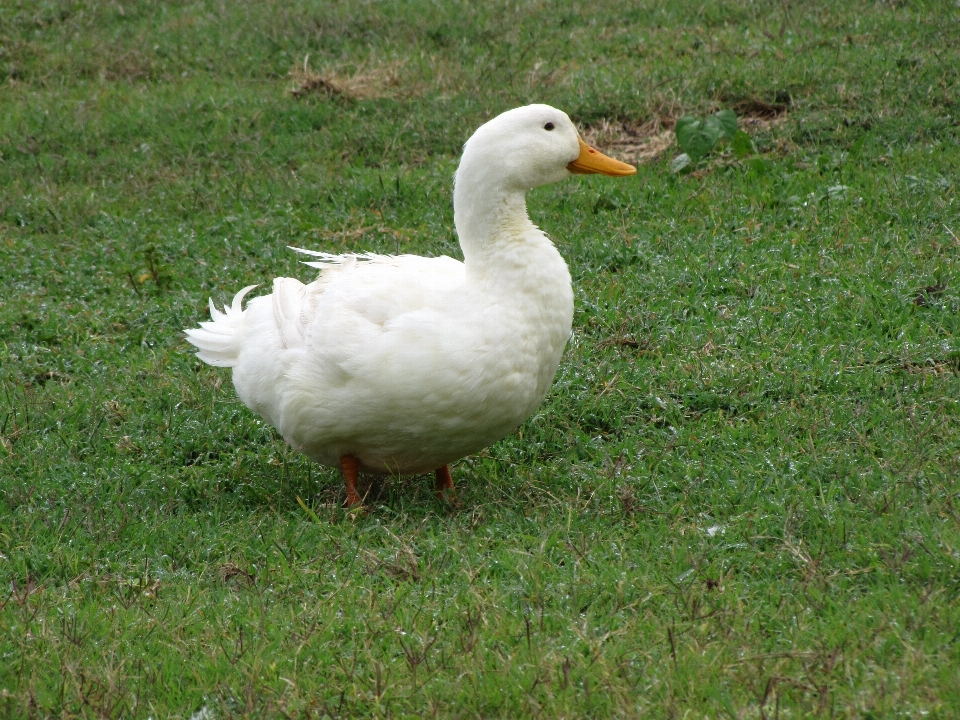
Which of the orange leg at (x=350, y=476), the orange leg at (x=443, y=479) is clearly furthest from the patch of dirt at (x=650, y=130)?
the orange leg at (x=350, y=476)

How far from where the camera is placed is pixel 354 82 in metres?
9.51

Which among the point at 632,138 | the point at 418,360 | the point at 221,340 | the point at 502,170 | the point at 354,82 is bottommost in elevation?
the point at 354,82

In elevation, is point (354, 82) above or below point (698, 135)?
below

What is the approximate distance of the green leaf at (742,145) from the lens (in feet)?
25.1

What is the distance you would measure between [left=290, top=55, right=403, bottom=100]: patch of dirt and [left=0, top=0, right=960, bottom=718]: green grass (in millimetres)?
97

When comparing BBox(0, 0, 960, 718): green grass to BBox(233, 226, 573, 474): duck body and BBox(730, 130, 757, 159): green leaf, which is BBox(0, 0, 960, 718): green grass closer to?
BBox(730, 130, 757, 159): green leaf

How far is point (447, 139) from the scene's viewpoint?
859 centimetres

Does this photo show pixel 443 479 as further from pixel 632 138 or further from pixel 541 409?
pixel 632 138

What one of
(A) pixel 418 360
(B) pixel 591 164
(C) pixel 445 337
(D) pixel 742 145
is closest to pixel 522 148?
(B) pixel 591 164

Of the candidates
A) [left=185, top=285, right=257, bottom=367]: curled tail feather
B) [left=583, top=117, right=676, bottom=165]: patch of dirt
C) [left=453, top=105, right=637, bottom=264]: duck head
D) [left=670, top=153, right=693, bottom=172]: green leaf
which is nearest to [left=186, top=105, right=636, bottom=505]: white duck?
[left=453, top=105, right=637, bottom=264]: duck head

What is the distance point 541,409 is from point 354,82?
16.3 feet

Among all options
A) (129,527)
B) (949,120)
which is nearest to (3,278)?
(129,527)

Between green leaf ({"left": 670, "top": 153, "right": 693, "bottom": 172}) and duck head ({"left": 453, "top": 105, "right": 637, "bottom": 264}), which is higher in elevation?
duck head ({"left": 453, "top": 105, "right": 637, "bottom": 264})

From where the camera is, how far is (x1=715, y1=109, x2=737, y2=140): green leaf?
25.2ft
